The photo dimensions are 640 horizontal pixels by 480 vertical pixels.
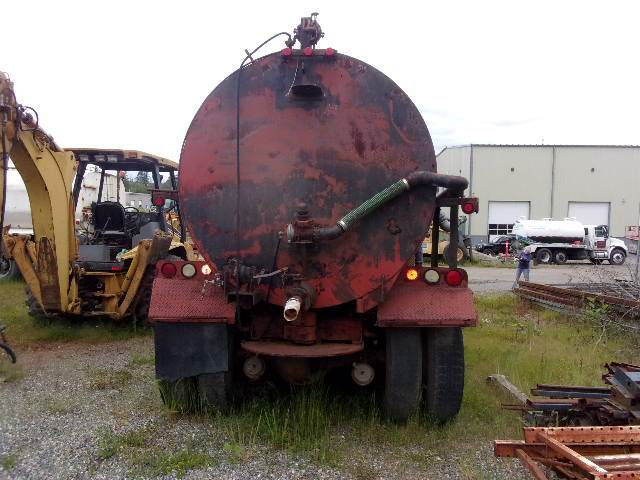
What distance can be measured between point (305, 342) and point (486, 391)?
2142mm

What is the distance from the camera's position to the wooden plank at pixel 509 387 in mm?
5411

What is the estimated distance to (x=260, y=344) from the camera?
4750 mm

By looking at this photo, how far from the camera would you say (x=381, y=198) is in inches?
175

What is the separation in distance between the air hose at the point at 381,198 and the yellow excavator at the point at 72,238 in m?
3.19

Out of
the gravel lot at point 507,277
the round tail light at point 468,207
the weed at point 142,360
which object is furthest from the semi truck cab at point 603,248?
the round tail light at point 468,207

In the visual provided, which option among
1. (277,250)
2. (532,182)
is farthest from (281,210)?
(532,182)

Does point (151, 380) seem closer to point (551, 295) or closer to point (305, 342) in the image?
point (305, 342)

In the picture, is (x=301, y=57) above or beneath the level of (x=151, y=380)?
above

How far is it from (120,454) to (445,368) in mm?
2473

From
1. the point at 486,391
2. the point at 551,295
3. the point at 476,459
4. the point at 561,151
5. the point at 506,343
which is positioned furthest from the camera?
the point at 561,151

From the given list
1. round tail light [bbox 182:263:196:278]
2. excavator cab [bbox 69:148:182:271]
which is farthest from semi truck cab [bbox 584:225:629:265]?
round tail light [bbox 182:263:196:278]

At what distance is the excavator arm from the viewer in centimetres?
734

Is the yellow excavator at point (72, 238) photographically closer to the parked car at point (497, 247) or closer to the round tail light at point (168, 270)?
the round tail light at point (168, 270)

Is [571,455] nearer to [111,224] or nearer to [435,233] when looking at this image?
[435,233]
